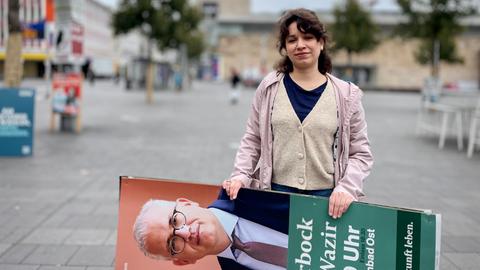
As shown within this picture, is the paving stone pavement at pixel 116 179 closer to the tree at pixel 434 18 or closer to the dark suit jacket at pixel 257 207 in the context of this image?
the dark suit jacket at pixel 257 207

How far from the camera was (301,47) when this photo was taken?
8.47ft

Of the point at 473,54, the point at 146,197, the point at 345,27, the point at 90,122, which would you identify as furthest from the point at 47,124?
the point at 473,54

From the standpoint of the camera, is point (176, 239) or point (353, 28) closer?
point (176, 239)

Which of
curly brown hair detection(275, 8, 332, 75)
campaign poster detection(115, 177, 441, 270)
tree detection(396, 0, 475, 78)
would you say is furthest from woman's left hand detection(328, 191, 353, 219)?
tree detection(396, 0, 475, 78)

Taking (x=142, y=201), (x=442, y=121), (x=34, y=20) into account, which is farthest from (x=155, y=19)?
(x=142, y=201)

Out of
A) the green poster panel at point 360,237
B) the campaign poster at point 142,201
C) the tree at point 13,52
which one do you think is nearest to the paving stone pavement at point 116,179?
the tree at point 13,52

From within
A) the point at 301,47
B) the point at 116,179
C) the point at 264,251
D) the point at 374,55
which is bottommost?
the point at 116,179

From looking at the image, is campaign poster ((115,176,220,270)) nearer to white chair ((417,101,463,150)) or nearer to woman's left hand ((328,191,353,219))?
woman's left hand ((328,191,353,219))

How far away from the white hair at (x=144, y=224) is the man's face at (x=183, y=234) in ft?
0.06

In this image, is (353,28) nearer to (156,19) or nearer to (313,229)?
(156,19)

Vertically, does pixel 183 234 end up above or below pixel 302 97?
below

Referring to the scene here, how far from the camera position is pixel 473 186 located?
775cm

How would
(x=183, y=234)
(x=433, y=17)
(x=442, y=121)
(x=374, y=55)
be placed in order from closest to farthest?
(x=183, y=234)
(x=442, y=121)
(x=433, y=17)
(x=374, y=55)

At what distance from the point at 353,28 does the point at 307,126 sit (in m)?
42.3
